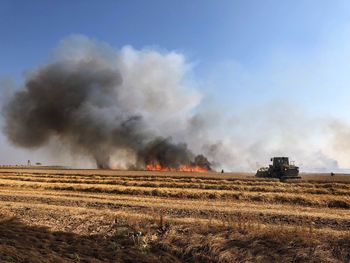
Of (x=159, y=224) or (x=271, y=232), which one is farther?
(x=159, y=224)

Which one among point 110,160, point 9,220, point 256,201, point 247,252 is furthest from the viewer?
point 110,160

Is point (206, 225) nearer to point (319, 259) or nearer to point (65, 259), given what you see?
point (319, 259)

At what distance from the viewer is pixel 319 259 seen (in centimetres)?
1456

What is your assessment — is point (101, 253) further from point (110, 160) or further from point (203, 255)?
point (110, 160)

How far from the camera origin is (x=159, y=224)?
18891 mm

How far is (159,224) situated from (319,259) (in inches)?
306

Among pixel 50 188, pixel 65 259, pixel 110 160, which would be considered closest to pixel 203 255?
pixel 65 259

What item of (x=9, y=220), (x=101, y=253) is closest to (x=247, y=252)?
(x=101, y=253)

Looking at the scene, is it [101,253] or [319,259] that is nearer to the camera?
[319,259]

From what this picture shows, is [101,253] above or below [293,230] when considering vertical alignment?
below

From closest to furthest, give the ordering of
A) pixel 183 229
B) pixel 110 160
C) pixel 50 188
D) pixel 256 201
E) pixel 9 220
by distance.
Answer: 1. pixel 183 229
2. pixel 9 220
3. pixel 256 201
4. pixel 50 188
5. pixel 110 160

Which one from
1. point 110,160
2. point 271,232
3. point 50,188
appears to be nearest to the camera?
point 271,232

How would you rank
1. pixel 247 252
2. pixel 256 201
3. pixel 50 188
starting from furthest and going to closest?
pixel 50 188 < pixel 256 201 < pixel 247 252

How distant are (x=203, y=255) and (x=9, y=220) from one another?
490 inches
